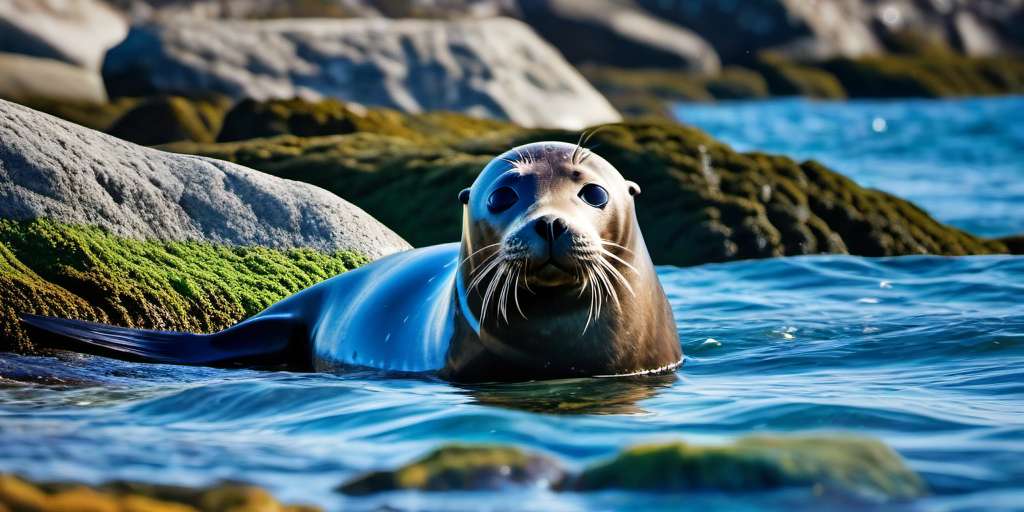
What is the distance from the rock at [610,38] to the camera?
178ft

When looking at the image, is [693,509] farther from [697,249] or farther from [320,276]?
[697,249]

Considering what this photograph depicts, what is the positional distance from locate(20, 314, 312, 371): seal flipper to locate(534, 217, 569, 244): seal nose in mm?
2034

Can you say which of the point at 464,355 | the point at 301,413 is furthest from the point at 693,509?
the point at 464,355

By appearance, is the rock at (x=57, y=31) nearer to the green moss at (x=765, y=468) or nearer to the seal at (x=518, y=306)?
the seal at (x=518, y=306)

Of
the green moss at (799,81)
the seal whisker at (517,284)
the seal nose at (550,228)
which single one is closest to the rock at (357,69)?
the seal whisker at (517,284)

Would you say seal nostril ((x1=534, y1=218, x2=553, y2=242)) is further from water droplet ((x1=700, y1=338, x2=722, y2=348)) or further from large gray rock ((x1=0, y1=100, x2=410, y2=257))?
large gray rock ((x1=0, y1=100, x2=410, y2=257))

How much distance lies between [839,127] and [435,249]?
29.9 m

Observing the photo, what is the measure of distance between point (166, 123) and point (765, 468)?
13407 millimetres

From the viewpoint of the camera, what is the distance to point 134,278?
292 inches

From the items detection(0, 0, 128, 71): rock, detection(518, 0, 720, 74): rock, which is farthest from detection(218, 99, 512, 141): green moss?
detection(518, 0, 720, 74): rock

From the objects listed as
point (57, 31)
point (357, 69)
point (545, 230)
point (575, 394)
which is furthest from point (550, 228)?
point (57, 31)

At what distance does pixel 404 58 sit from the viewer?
20391 millimetres

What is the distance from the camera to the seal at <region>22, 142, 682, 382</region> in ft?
19.4

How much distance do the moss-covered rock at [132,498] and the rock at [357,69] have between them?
49.8 ft
